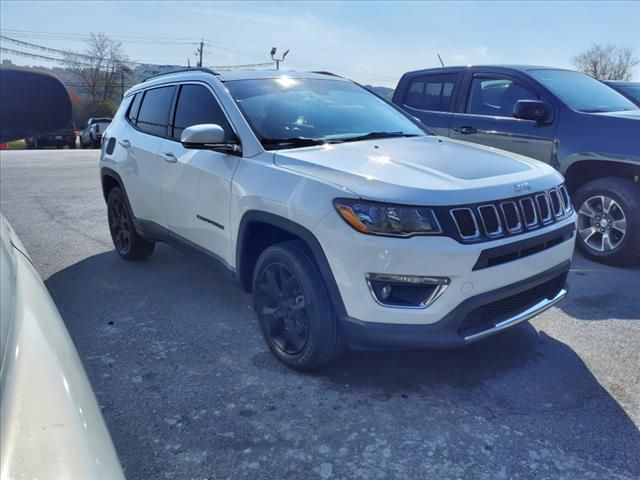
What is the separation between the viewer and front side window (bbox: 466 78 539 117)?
590cm

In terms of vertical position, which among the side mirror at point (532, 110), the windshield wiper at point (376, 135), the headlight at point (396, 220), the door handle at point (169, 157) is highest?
the side mirror at point (532, 110)

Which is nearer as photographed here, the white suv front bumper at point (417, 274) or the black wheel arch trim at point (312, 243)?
the white suv front bumper at point (417, 274)

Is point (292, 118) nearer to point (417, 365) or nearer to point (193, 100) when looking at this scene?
point (193, 100)

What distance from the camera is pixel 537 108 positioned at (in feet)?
17.6

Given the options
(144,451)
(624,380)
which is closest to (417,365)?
(624,380)

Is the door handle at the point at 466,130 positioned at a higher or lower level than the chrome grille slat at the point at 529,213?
higher

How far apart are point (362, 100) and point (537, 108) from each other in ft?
6.72

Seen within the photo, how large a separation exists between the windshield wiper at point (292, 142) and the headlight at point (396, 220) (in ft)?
3.15

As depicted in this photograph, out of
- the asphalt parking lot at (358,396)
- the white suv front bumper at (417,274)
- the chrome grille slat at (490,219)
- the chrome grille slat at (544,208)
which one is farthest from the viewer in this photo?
the chrome grille slat at (544,208)

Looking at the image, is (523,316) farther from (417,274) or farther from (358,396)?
(358,396)

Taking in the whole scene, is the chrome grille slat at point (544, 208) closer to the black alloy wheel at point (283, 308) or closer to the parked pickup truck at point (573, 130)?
the black alloy wheel at point (283, 308)

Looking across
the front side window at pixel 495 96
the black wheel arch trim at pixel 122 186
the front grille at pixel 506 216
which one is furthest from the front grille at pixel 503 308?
the black wheel arch trim at pixel 122 186

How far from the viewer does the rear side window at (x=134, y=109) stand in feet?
17.0

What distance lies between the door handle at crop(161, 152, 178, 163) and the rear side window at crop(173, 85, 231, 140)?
0.52ft
